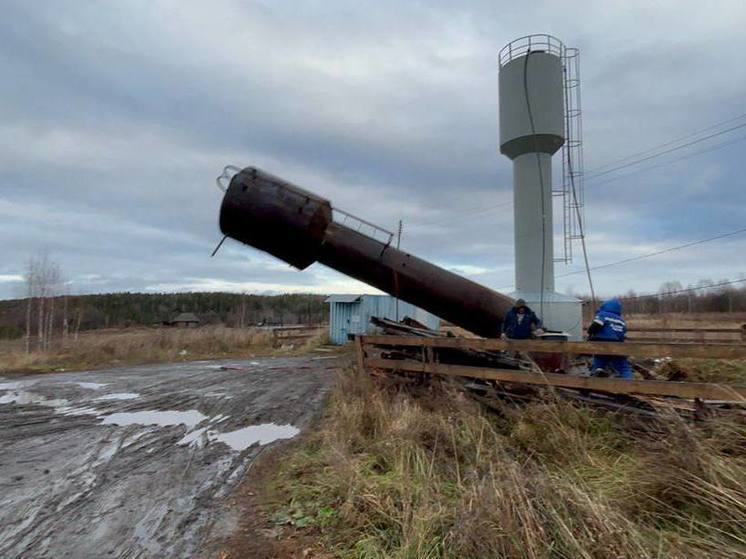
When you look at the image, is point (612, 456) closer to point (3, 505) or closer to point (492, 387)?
point (492, 387)

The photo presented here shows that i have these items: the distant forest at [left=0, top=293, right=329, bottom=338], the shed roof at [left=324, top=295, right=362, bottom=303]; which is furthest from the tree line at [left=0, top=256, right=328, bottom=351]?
the shed roof at [left=324, top=295, right=362, bottom=303]

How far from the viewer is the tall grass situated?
16.6m

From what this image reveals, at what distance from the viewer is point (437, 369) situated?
639cm

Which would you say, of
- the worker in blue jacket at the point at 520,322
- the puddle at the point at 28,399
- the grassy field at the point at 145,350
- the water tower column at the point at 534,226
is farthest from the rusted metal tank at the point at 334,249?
the grassy field at the point at 145,350

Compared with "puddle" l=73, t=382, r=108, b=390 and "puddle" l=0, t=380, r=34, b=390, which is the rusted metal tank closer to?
"puddle" l=73, t=382, r=108, b=390

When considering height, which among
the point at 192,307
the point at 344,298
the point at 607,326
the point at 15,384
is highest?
the point at 192,307

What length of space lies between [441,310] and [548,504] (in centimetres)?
529

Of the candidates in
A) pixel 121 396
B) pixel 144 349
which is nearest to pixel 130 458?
pixel 121 396

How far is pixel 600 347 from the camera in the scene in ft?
16.1

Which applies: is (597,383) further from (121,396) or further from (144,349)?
(144,349)

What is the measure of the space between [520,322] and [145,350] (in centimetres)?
1720

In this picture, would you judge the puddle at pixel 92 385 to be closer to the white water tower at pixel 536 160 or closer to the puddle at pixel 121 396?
the puddle at pixel 121 396

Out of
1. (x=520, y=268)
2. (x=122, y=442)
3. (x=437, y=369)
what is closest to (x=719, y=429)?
(x=437, y=369)

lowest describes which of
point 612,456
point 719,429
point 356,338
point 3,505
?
point 3,505
